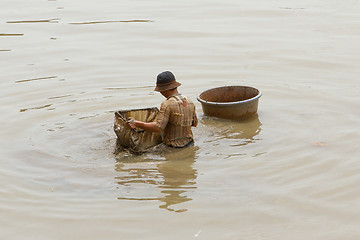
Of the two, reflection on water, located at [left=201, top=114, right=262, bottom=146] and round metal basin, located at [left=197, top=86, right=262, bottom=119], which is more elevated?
round metal basin, located at [left=197, top=86, right=262, bottom=119]

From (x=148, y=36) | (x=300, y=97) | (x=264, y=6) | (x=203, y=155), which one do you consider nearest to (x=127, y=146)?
(x=203, y=155)

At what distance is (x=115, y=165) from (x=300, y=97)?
391 centimetres

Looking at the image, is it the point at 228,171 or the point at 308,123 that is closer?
the point at 228,171

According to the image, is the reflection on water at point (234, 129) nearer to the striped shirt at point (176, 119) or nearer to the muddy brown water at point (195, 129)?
the muddy brown water at point (195, 129)

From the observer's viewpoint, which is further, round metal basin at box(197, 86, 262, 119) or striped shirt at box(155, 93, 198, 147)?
round metal basin at box(197, 86, 262, 119)

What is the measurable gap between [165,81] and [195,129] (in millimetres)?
1518

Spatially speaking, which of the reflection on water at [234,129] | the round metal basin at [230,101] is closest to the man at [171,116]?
the reflection on water at [234,129]

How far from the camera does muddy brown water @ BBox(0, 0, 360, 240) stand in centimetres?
672

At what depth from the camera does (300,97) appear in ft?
35.1

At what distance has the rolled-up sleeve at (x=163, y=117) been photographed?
8117 mm

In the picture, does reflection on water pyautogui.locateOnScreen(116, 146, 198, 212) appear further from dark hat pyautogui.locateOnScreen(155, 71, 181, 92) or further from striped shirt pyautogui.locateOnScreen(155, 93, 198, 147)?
dark hat pyautogui.locateOnScreen(155, 71, 181, 92)

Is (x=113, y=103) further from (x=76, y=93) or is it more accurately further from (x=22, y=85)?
(x=22, y=85)

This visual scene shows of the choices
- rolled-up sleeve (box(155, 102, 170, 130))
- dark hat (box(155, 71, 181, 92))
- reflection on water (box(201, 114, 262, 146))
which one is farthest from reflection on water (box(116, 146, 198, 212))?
dark hat (box(155, 71, 181, 92))

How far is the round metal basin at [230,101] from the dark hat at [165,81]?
59.6 inches
